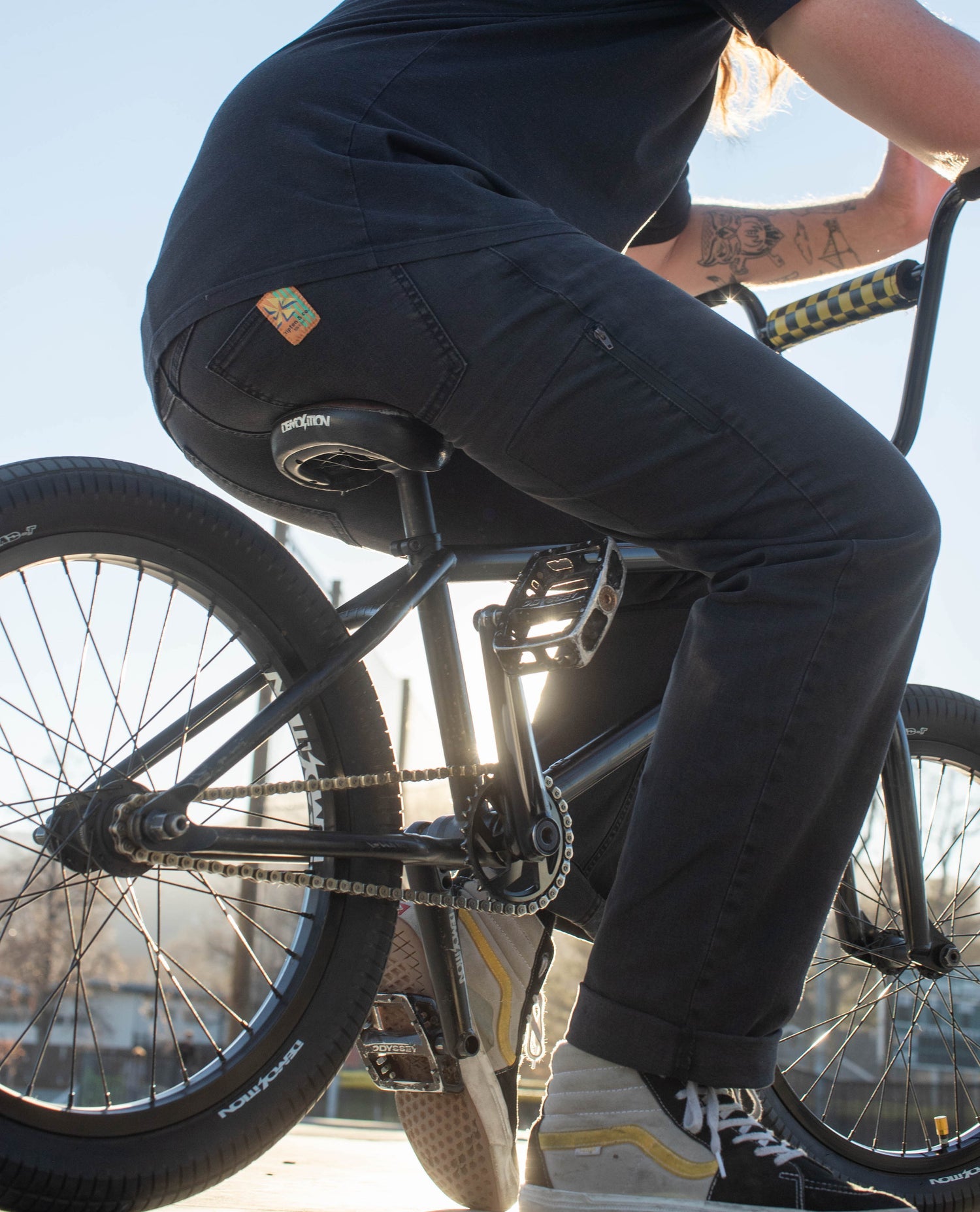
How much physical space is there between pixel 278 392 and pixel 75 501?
30 cm

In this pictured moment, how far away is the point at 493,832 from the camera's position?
4.97ft

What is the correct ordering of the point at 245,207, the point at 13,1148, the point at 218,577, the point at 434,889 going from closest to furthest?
the point at 13,1148, the point at 245,207, the point at 218,577, the point at 434,889

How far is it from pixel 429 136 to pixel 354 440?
0.41m

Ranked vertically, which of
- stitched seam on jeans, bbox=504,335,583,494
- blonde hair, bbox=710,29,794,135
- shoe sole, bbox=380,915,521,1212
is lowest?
shoe sole, bbox=380,915,521,1212

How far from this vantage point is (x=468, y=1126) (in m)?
1.66

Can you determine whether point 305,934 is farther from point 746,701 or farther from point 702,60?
point 702,60

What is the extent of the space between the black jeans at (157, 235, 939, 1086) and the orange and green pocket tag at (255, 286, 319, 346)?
0.7 inches

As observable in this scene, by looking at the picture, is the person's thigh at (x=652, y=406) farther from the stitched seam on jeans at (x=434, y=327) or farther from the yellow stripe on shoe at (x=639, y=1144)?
the yellow stripe on shoe at (x=639, y=1144)

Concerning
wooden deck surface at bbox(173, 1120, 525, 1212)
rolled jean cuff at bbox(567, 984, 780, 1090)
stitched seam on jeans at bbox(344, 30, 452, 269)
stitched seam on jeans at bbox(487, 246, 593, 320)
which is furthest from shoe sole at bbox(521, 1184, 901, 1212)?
stitched seam on jeans at bbox(344, 30, 452, 269)

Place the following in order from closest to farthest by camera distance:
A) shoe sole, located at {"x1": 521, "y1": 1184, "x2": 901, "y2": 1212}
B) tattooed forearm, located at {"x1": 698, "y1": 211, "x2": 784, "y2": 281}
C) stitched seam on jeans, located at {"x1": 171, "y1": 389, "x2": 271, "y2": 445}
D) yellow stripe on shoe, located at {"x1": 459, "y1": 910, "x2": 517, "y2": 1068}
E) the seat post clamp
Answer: shoe sole, located at {"x1": 521, "y1": 1184, "x2": 901, "y2": 1212}
stitched seam on jeans, located at {"x1": 171, "y1": 389, "x2": 271, "y2": 445}
the seat post clamp
yellow stripe on shoe, located at {"x1": 459, "y1": 910, "x2": 517, "y2": 1068}
tattooed forearm, located at {"x1": 698, "y1": 211, "x2": 784, "y2": 281}

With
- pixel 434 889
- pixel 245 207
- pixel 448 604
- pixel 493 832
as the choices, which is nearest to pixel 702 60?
pixel 245 207

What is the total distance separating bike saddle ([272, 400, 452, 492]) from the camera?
1.35 metres

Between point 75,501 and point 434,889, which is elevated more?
point 75,501

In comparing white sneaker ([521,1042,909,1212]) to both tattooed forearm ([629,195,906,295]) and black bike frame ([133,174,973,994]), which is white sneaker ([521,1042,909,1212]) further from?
tattooed forearm ([629,195,906,295])
